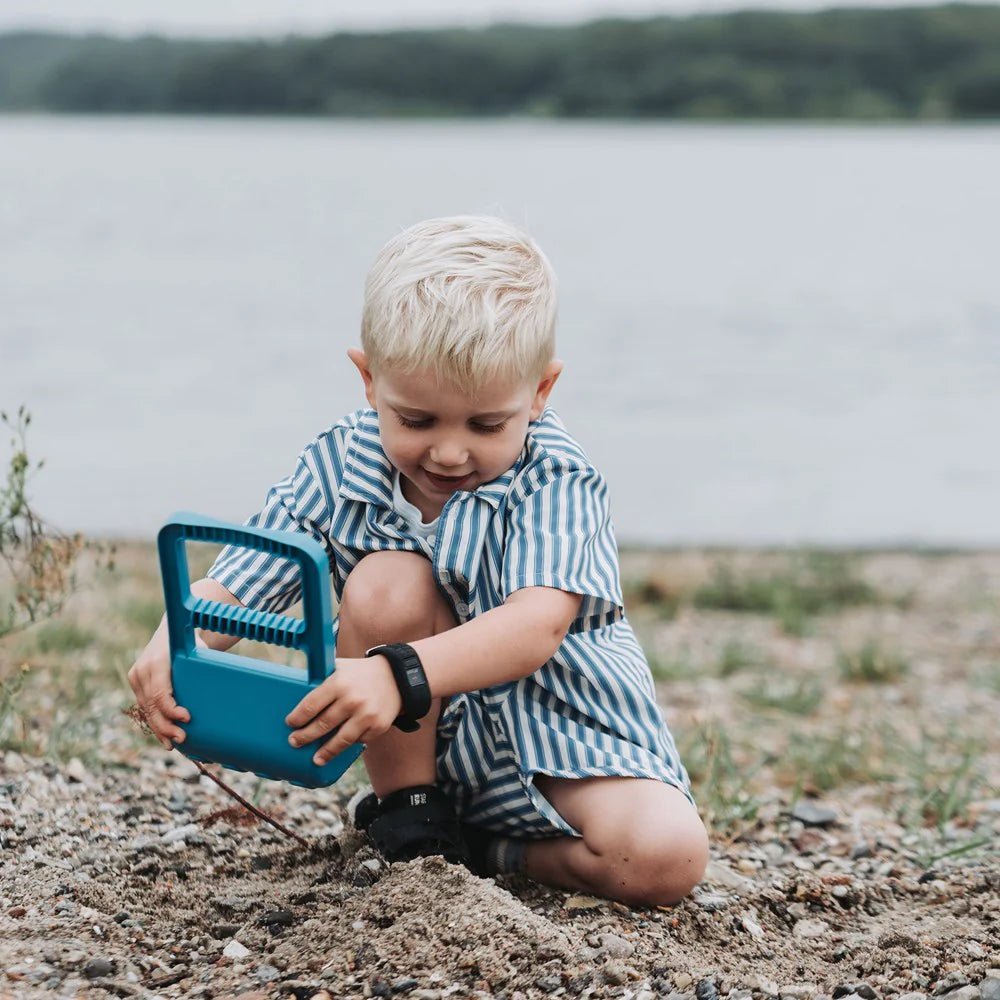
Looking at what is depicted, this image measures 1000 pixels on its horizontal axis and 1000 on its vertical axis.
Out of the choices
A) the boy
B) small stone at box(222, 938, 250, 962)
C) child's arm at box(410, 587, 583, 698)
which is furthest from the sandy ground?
child's arm at box(410, 587, 583, 698)

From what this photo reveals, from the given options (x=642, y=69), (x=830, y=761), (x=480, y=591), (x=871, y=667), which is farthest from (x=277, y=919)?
(x=642, y=69)

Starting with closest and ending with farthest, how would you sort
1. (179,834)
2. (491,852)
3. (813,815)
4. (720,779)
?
(491,852), (179,834), (813,815), (720,779)

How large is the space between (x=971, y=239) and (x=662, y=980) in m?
12.6

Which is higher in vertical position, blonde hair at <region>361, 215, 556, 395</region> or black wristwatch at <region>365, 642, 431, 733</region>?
blonde hair at <region>361, 215, 556, 395</region>

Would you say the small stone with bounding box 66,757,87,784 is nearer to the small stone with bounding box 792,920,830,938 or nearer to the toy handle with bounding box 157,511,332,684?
the toy handle with bounding box 157,511,332,684

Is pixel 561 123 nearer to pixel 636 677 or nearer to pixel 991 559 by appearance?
pixel 991 559

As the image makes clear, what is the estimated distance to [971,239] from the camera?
1324cm

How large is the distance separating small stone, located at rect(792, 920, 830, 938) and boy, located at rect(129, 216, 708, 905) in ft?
0.77

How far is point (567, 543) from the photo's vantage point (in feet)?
6.98

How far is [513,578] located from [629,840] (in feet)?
1.68

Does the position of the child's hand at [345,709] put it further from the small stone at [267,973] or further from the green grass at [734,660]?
the green grass at [734,660]

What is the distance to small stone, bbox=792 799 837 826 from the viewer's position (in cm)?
305

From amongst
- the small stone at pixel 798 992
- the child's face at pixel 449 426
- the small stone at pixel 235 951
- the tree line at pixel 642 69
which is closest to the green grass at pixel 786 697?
the small stone at pixel 798 992

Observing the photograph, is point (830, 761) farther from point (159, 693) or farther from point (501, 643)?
point (159, 693)
